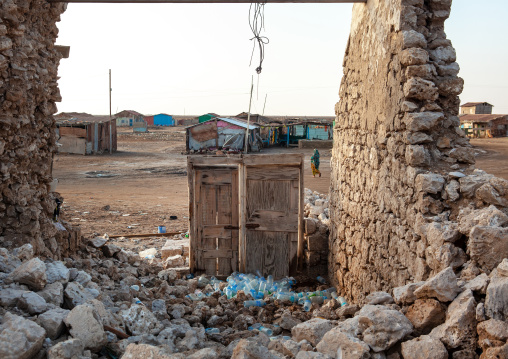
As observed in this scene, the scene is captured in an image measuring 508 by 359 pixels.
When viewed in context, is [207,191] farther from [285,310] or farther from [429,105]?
[429,105]

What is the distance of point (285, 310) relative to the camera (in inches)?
228

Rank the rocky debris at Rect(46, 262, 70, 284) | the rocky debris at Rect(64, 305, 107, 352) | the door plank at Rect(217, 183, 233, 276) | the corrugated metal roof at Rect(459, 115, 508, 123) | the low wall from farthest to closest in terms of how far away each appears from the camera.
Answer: the corrugated metal roof at Rect(459, 115, 508, 123) → the low wall → the door plank at Rect(217, 183, 233, 276) → the rocky debris at Rect(46, 262, 70, 284) → the rocky debris at Rect(64, 305, 107, 352)

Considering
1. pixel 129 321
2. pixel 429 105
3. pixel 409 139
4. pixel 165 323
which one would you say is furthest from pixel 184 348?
pixel 429 105

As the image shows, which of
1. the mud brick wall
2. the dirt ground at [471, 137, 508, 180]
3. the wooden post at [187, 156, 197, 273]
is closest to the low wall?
the dirt ground at [471, 137, 508, 180]

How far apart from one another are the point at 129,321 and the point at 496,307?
2.75 m

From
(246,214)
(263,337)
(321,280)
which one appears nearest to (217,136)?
(246,214)

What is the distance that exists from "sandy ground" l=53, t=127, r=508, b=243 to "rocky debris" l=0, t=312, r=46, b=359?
5.20 metres

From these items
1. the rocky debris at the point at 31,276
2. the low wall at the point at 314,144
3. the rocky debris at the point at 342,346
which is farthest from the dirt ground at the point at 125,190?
the rocky debris at the point at 342,346

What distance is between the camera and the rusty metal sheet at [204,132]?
29469mm

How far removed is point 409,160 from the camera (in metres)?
4.10

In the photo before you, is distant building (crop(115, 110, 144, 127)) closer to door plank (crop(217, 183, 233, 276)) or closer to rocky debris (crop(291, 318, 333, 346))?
door plank (crop(217, 183, 233, 276))

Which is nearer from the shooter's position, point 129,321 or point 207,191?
point 129,321

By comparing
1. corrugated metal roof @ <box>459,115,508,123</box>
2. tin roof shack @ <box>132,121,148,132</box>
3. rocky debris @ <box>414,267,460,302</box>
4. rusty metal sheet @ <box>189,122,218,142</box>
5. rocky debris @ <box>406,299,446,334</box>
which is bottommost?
rocky debris @ <box>406,299,446,334</box>

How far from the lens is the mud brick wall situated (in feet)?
15.2
